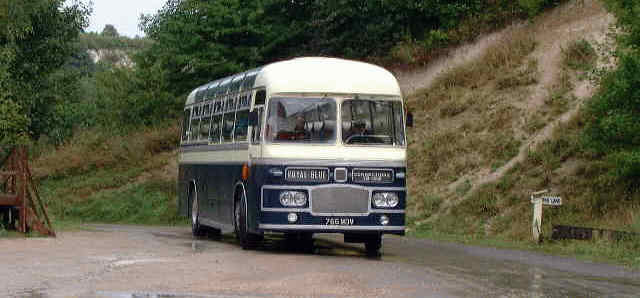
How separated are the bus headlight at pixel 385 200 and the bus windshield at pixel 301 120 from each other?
4.06ft

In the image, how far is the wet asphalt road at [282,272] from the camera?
13.7 m

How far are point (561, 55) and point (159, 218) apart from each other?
15.3 metres

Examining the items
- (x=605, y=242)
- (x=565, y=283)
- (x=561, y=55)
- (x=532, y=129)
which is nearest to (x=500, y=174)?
(x=532, y=129)

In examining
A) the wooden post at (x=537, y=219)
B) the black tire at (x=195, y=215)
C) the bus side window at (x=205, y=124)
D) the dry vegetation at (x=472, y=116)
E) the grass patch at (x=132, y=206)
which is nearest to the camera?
the wooden post at (x=537, y=219)

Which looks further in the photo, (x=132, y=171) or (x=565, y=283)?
(x=132, y=171)

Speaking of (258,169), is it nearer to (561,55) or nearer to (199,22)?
(561,55)

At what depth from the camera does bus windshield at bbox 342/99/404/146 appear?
20.4m

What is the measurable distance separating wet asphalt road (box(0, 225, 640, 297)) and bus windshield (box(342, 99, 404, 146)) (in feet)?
6.65

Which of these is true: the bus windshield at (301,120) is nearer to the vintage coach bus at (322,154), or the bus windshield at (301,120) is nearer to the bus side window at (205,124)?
the vintage coach bus at (322,154)

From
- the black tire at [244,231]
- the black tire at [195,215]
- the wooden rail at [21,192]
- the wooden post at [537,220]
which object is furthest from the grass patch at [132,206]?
the black tire at [244,231]

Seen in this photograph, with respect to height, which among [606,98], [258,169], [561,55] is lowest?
[258,169]

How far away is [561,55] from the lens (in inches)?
1610

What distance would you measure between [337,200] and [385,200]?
0.86 m

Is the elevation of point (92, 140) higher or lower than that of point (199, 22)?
lower
